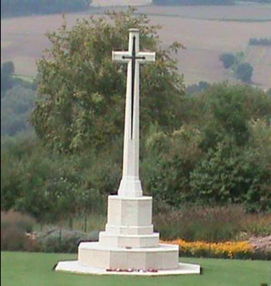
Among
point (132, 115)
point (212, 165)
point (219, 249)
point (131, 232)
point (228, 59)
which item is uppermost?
point (228, 59)

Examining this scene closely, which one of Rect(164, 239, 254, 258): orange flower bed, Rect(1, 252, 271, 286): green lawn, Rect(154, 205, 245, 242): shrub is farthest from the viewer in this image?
Rect(154, 205, 245, 242): shrub

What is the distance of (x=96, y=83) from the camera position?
24484mm

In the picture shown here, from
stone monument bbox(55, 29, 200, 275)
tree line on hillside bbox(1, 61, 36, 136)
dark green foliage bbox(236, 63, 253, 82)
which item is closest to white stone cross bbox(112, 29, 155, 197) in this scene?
stone monument bbox(55, 29, 200, 275)

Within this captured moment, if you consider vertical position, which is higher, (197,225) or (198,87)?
(198,87)

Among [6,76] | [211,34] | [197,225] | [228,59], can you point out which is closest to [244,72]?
[228,59]

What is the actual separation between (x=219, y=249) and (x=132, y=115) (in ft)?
10.8

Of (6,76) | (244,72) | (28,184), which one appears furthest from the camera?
(244,72)

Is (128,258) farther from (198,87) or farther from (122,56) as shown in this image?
(198,87)

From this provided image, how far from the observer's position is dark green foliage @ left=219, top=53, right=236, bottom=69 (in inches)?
1099

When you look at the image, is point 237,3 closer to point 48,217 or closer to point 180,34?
point 180,34

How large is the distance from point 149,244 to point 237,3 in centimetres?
900

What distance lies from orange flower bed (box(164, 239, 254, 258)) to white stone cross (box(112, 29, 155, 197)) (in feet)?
7.68

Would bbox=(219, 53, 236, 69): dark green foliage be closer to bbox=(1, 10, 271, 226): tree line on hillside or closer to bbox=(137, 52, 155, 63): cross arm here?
bbox=(1, 10, 271, 226): tree line on hillside

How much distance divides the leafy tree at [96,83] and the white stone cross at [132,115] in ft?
17.7
